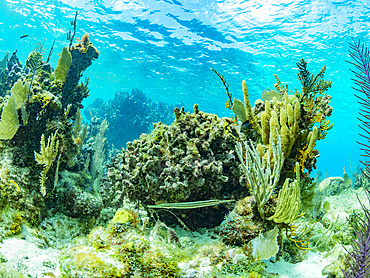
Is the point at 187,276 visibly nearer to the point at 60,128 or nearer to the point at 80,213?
the point at 80,213

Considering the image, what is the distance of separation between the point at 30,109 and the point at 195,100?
102 feet

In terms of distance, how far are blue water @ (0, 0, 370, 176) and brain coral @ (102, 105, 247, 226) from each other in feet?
34.1

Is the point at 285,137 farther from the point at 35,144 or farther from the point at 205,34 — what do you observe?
the point at 205,34

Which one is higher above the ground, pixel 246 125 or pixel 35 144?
pixel 246 125

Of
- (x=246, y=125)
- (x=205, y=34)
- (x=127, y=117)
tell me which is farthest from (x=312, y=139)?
(x=127, y=117)

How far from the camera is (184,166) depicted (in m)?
4.29

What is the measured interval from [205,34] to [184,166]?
16.8 m

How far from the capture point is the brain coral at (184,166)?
429 centimetres

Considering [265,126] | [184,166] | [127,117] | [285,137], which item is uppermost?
[127,117]

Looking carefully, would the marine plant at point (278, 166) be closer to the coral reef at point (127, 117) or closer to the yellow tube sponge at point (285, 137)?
the yellow tube sponge at point (285, 137)

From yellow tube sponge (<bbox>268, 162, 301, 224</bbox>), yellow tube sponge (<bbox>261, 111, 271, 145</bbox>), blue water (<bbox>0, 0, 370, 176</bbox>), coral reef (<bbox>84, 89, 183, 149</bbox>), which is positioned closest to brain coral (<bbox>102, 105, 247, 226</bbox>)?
yellow tube sponge (<bbox>261, 111, 271, 145</bbox>)

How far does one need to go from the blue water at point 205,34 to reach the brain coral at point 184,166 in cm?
1039

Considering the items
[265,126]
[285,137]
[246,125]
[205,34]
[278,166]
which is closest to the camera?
[278,166]

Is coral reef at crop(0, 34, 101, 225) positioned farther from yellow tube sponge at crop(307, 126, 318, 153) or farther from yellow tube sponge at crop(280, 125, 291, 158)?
yellow tube sponge at crop(307, 126, 318, 153)
